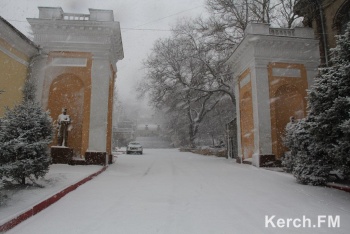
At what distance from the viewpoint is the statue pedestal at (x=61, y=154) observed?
10.9m

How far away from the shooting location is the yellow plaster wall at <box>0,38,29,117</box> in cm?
995

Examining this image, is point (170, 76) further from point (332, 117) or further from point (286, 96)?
point (332, 117)

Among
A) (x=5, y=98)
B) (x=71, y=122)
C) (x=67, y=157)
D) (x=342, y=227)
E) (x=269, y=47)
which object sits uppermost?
(x=269, y=47)

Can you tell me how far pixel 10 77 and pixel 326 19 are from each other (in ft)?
50.7

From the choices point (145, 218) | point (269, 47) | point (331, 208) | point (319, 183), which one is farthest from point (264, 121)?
point (145, 218)

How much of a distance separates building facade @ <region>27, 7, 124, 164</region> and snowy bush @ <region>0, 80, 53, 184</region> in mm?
5386

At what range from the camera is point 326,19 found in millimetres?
13570

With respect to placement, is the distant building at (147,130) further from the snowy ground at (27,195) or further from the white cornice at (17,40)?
the snowy ground at (27,195)

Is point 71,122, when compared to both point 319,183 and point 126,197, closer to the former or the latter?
point 126,197

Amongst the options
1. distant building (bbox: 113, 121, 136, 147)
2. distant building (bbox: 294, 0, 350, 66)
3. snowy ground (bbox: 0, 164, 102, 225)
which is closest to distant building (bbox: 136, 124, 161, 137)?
distant building (bbox: 113, 121, 136, 147)

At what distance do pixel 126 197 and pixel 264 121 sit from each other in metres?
9.07

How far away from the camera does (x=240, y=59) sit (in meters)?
15.1

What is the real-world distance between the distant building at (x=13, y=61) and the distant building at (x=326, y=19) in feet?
44.7

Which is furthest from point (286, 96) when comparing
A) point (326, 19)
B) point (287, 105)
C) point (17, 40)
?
point (17, 40)
